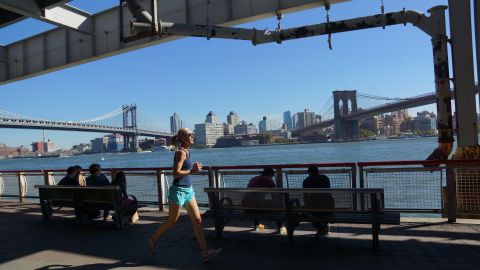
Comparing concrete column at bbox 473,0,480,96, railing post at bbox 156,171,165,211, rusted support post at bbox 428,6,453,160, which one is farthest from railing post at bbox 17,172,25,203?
concrete column at bbox 473,0,480,96

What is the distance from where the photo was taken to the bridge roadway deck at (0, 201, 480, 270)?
4562 millimetres

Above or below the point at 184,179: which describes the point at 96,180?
below

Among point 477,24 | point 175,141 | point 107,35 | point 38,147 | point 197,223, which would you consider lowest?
point 197,223

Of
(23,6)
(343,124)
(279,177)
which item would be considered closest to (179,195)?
(279,177)

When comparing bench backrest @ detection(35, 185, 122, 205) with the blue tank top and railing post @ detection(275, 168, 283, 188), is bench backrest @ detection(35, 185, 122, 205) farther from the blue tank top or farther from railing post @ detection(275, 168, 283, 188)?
railing post @ detection(275, 168, 283, 188)

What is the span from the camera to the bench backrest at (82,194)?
6570mm

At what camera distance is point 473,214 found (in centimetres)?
587

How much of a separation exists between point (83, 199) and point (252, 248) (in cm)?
323

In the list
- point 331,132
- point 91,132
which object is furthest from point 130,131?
point 331,132

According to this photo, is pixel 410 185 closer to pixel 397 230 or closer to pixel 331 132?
pixel 397 230

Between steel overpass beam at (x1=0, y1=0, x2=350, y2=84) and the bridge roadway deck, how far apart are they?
4286mm

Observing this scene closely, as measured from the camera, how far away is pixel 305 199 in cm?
517

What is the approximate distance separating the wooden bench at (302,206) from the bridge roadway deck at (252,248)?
32 cm

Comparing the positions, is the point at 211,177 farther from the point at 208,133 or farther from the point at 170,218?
the point at 208,133
